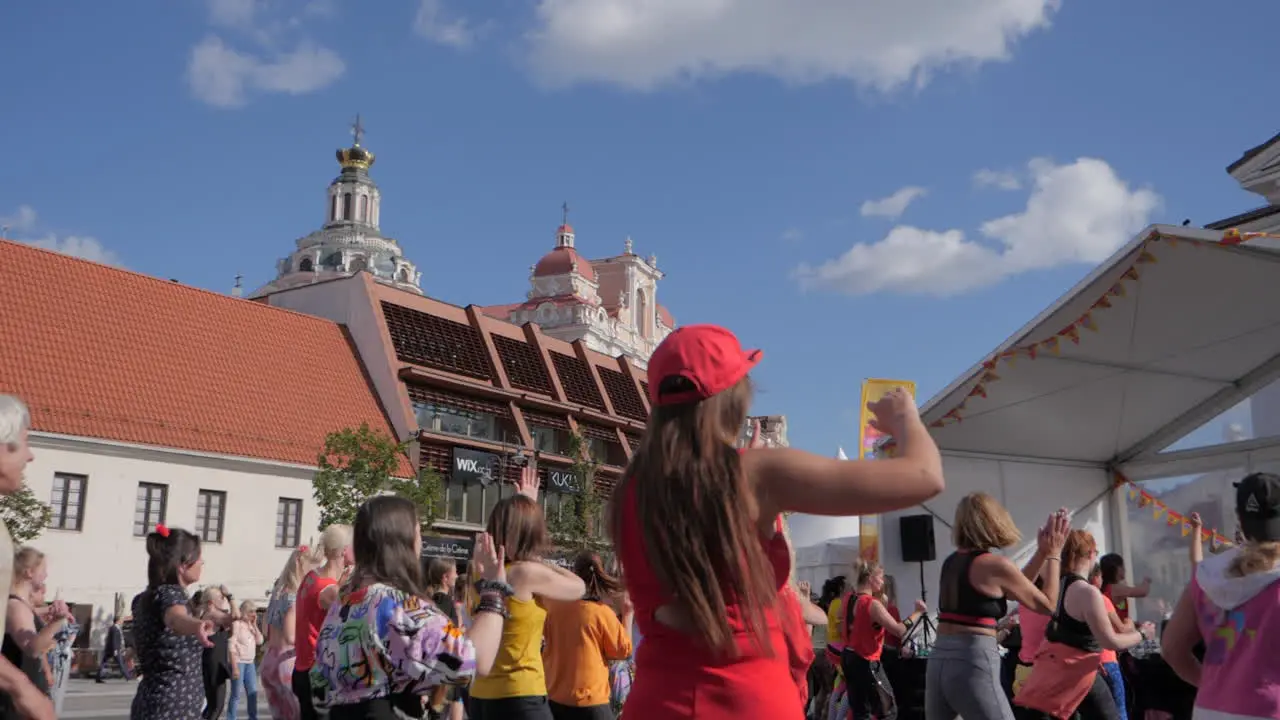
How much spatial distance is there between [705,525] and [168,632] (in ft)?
13.4

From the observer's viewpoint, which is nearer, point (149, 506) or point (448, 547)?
point (149, 506)

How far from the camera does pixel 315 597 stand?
21.2ft

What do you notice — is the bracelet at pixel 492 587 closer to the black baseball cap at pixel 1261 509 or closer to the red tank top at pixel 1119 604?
the black baseball cap at pixel 1261 509

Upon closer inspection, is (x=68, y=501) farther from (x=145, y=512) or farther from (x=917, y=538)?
(x=917, y=538)

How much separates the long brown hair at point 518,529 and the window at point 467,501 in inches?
1504

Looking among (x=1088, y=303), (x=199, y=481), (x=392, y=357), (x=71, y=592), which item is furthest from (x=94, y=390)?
(x=1088, y=303)

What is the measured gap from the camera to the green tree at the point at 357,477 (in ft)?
116

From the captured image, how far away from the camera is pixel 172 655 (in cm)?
546

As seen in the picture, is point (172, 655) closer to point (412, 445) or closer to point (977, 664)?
point (977, 664)

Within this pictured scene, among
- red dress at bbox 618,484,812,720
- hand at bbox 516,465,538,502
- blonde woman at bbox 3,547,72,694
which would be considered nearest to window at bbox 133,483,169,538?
blonde woman at bbox 3,547,72,694

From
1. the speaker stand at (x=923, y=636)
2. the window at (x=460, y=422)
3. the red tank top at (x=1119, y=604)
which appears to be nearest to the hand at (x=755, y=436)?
the red tank top at (x=1119, y=604)

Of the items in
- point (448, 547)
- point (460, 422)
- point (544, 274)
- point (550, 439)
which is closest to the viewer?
point (448, 547)

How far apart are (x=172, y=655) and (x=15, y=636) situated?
0.73 m

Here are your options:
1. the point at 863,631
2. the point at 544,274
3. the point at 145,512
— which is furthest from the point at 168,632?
the point at 544,274
